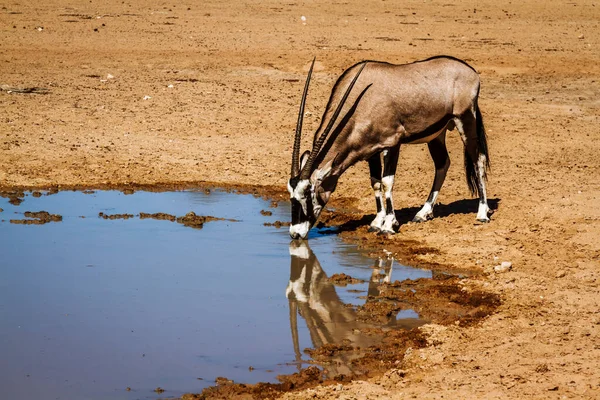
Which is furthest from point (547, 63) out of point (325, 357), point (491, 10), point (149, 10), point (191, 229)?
point (325, 357)

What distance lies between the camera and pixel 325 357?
6773mm

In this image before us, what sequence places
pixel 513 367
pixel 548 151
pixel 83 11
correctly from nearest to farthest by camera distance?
pixel 513 367 → pixel 548 151 → pixel 83 11

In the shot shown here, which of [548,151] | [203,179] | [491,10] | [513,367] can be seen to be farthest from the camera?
[491,10]

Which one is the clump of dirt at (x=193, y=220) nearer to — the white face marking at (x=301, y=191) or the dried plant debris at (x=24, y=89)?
the white face marking at (x=301, y=191)

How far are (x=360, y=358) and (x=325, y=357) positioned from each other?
9.3 inches

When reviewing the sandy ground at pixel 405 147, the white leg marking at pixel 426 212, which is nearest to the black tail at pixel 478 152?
the sandy ground at pixel 405 147

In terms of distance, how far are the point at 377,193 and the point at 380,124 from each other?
776mm

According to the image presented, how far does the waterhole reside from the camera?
6.51 metres

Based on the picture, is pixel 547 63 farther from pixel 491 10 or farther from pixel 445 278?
pixel 445 278

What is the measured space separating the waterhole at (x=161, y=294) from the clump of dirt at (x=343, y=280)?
0.06 ft

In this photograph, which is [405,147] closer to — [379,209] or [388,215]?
[379,209]

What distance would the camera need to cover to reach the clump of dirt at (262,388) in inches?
239

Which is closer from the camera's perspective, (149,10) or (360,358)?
(360,358)

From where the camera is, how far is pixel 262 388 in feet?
20.3
